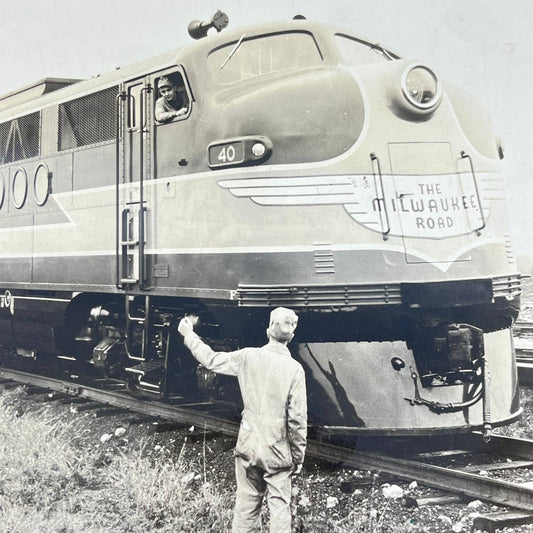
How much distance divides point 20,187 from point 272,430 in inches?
246

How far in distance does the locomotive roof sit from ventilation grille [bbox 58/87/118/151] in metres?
0.10

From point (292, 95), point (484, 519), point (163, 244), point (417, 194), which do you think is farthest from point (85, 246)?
point (484, 519)

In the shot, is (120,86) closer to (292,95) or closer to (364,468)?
(292,95)

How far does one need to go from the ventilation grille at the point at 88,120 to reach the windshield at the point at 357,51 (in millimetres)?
2470

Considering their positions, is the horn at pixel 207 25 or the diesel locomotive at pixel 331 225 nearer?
the diesel locomotive at pixel 331 225

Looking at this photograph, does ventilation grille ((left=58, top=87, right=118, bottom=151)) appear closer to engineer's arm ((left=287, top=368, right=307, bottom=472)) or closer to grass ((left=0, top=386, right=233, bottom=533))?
grass ((left=0, top=386, right=233, bottom=533))

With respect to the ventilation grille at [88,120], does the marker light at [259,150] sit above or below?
below

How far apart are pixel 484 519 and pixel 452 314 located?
6.04 feet

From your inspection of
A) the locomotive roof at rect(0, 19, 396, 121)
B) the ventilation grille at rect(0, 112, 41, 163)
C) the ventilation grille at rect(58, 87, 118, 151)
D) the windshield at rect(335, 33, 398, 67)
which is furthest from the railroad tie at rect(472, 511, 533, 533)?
the ventilation grille at rect(0, 112, 41, 163)

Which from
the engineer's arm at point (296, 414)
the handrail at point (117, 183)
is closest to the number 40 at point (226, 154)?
the handrail at point (117, 183)

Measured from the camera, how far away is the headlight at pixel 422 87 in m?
5.57

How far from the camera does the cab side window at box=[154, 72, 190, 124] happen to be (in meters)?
6.29

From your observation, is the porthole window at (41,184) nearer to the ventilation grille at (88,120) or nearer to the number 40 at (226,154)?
the ventilation grille at (88,120)

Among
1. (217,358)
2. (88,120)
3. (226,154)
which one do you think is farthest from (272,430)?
(88,120)
